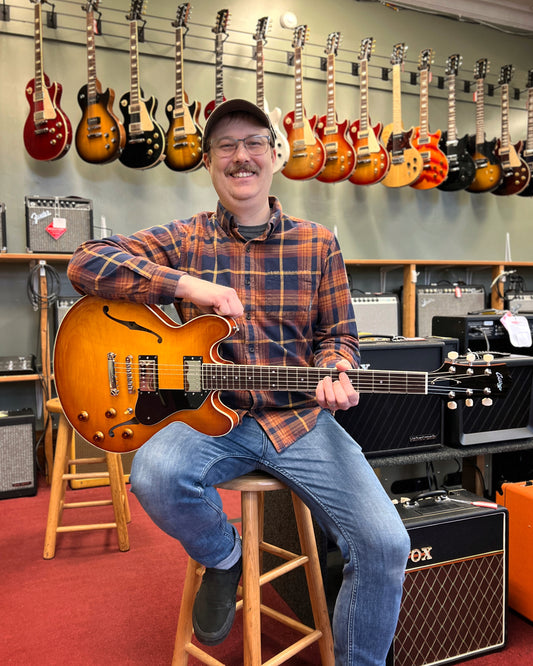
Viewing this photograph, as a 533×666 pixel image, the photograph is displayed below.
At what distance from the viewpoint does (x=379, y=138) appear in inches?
148

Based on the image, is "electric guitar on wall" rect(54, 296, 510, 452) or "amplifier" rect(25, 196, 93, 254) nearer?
"electric guitar on wall" rect(54, 296, 510, 452)

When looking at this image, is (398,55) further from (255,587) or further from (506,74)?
(255,587)

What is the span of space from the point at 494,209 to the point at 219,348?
155 inches

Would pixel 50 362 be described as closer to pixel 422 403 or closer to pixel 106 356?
pixel 106 356

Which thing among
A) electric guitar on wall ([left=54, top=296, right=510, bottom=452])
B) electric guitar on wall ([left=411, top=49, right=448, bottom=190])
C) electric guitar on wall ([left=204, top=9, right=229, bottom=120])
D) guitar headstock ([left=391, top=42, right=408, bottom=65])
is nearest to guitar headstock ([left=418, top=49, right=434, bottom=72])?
electric guitar on wall ([left=411, top=49, right=448, bottom=190])

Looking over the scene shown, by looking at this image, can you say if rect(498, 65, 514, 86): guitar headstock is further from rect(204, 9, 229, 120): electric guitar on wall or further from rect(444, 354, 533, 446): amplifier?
rect(444, 354, 533, 446): amplifier

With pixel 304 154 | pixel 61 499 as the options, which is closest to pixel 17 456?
pixel 61 499

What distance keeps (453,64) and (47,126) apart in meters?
2.85

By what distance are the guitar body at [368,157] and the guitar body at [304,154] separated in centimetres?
28

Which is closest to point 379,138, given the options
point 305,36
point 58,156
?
point 305,36

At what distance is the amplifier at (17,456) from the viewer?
2793 mm

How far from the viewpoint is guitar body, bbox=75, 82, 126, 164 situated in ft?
10.3

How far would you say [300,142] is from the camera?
3.51m

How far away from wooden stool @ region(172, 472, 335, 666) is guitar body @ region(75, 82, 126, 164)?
2.41 m
